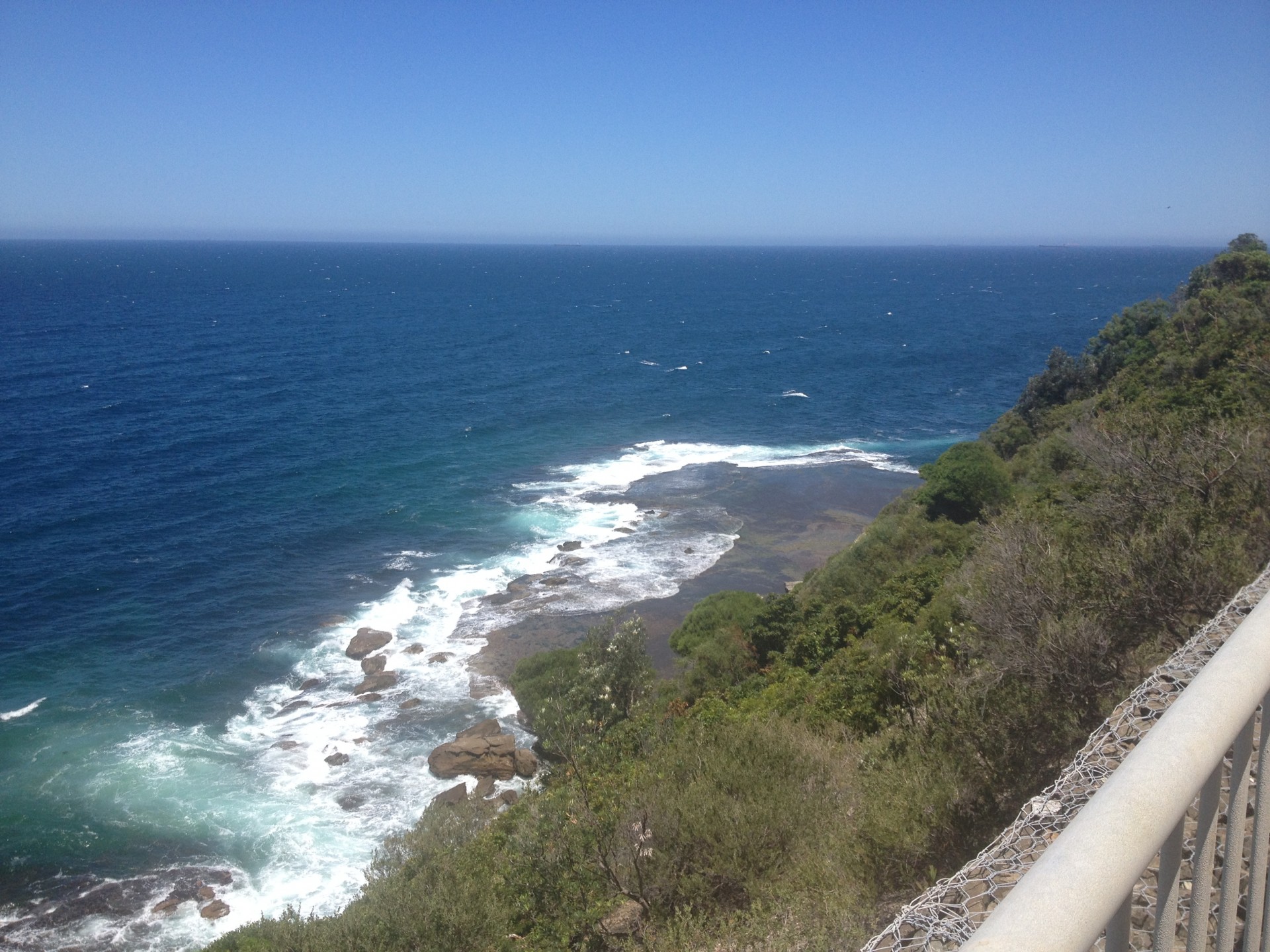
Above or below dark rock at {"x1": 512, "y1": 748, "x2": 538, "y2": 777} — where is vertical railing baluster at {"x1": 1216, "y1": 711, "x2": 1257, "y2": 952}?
above

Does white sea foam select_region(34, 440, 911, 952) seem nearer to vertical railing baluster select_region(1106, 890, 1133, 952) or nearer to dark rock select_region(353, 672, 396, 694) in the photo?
dark rock select_region(353, 672, 396, 694)

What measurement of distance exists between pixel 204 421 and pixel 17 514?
756 inches

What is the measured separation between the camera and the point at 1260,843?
2.37m

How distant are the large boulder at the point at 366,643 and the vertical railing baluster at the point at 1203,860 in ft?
116

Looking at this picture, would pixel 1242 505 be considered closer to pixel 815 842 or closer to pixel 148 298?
pixel 815 842

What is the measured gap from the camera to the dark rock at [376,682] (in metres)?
32.4

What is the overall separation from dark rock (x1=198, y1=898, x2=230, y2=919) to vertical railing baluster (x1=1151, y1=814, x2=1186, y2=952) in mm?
25470

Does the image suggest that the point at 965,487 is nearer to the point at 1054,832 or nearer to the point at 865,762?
the point at 865,762

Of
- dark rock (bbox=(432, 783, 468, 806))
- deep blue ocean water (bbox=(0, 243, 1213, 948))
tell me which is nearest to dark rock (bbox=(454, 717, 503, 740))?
deep blue ocean water (bbox=(0, 243, 1213, 948))

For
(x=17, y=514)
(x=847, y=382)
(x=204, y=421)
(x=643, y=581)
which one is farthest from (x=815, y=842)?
(x=847, y=382)

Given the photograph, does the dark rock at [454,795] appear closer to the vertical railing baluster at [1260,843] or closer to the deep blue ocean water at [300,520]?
the deep blue ocean water at [300,520]

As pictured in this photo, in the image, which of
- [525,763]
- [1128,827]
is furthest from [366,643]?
[1128,827]

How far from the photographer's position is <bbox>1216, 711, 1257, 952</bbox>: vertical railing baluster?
7.03 ft

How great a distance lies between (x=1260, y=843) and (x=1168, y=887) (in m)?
0.75
